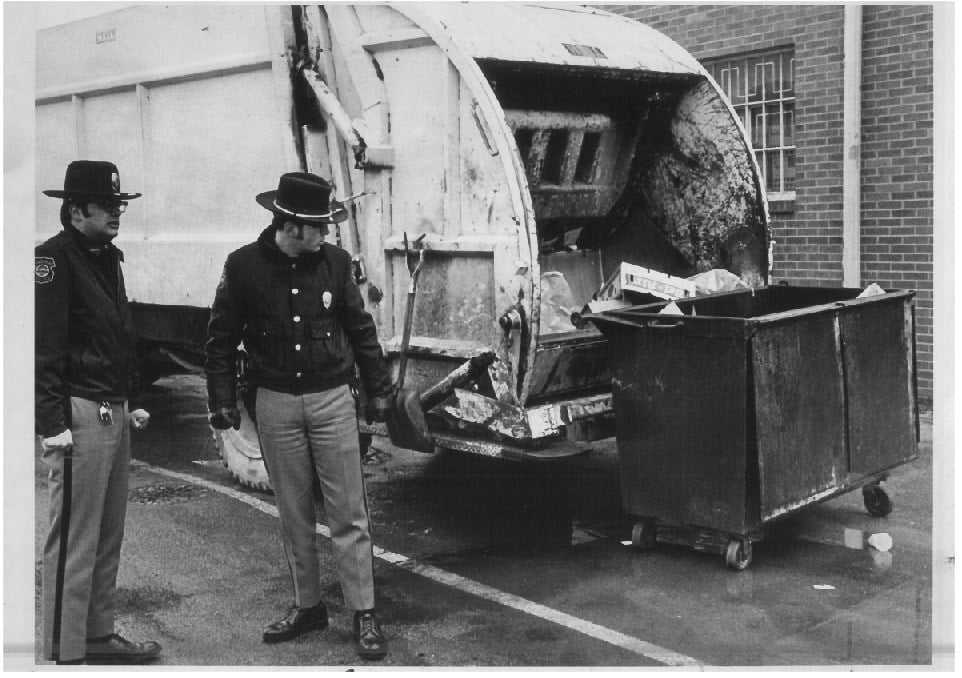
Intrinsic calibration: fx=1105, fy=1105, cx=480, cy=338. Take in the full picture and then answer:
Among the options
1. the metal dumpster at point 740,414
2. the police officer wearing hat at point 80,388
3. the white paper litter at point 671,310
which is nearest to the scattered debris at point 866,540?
the metal dumpster at point 740,414

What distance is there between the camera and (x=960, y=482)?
163 inches

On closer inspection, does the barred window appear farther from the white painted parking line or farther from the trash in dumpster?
the white painted parking line

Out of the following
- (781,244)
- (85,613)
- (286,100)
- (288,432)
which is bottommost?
(85,613)

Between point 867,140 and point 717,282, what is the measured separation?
2610mm

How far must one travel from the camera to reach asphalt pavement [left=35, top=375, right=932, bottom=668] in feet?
13.2

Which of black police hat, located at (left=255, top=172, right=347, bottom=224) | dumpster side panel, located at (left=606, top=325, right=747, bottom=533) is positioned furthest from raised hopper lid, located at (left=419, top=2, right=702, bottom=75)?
dumpster side panel, located at (left=606, top=325, right=747, bottom=533)

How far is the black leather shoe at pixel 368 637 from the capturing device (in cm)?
395

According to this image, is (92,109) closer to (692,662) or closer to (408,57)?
(408,57)

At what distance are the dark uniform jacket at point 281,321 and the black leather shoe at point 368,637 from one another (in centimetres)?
85

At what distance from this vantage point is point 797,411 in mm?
4746

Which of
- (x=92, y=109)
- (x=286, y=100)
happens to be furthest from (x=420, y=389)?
(x=92, y=109)

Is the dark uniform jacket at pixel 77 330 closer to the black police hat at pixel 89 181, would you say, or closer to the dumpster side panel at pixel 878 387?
the black police hat at pixel 89 181

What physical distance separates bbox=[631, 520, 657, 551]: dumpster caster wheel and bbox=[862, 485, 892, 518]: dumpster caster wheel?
47.7 inches

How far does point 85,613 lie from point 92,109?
412 cm
